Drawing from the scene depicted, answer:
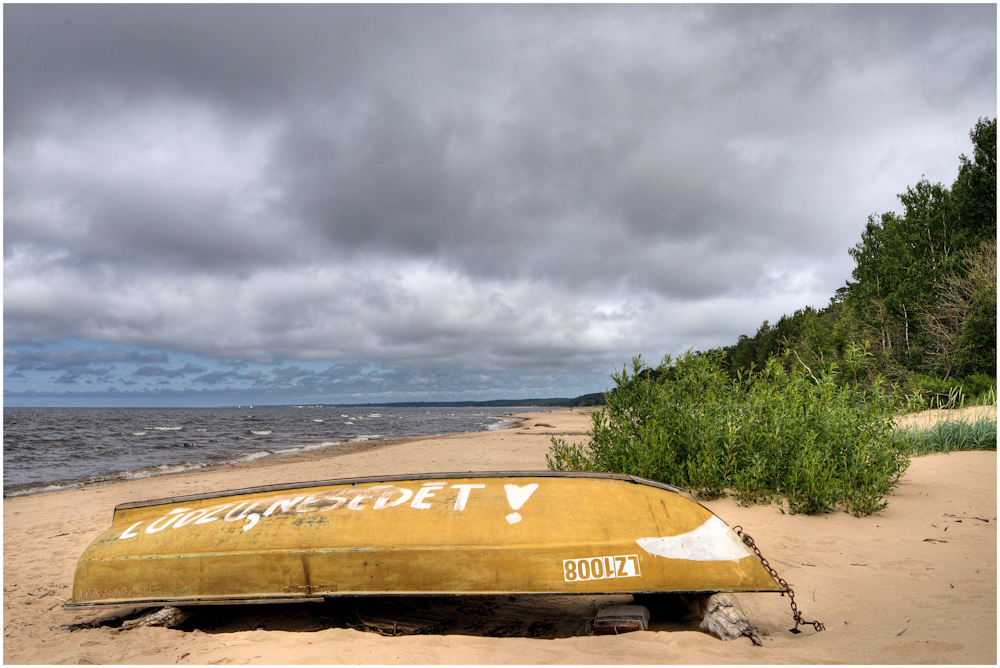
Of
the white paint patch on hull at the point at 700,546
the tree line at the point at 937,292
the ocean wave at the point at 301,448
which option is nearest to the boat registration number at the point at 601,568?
the white paint patch on hull at the point at 700,546

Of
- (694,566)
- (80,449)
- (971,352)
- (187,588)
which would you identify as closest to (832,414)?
(694,566)

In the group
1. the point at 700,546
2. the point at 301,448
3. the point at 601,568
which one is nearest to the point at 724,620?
the point at 700,546

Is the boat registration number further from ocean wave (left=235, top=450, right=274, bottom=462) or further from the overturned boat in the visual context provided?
ocean wave (left=235, top=450, right=274, bottom=462)

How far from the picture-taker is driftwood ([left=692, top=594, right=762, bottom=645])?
358cm

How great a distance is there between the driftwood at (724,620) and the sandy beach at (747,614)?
0.11 metres

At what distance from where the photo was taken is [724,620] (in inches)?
144

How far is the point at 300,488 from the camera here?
16.5 feet

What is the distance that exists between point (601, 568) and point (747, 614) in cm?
136

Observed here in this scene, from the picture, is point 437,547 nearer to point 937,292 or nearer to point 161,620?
point 161,620

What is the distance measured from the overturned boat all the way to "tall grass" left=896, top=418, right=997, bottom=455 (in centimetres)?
858

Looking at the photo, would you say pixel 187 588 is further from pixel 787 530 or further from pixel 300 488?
pixel 787 530

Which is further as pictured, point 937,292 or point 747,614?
point 937,292

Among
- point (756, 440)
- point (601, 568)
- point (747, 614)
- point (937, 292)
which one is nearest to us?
point (601, 568)

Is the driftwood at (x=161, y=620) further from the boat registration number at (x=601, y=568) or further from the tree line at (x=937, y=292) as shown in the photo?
the tree line at (x=937, y=292)
